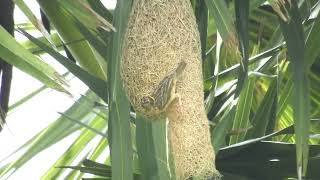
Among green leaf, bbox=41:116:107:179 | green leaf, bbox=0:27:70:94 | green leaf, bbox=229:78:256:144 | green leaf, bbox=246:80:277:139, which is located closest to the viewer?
green leaf, bbox=0:27:70:94

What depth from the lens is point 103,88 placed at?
38.8 inches

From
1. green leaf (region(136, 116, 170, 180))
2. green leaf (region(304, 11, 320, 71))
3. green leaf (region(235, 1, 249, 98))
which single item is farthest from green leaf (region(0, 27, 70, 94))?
green leaf (region(304, 11, 320, 71))

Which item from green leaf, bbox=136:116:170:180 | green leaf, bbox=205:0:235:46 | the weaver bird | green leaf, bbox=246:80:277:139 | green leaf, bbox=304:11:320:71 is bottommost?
green leaf, bbox=136:116:170:180

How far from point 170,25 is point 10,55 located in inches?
6.8

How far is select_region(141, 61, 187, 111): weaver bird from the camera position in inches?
30.4

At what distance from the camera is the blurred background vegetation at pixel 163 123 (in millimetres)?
793

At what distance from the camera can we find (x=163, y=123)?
87cm

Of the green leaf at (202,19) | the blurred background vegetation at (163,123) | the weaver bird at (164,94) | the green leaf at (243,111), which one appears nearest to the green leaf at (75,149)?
the blurred background vegetation at (163,123)

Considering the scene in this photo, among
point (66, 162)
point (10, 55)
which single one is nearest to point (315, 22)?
point (10, 55)

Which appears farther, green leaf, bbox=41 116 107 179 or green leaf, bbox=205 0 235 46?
green leaf, bbox=41 116 107 179

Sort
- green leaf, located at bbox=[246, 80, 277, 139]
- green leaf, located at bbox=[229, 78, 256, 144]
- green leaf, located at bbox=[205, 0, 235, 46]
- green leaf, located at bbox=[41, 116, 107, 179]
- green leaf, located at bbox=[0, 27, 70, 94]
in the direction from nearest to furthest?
green leaf, located at bbox=[0, 27, 70, 94]
green leaf, located at bbox=[205, 0, 235, 46]
green leaf, located at bbox=[246, 80, 277, 139]
green leaf, located at bbox=[229, 78, 256, 144]
green leaf, located at bbox=[41, 116, 107, 179]

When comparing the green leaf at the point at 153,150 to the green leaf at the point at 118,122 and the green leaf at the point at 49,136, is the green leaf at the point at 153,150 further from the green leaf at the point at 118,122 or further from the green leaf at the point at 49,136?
the green leaf at the point at 49,136

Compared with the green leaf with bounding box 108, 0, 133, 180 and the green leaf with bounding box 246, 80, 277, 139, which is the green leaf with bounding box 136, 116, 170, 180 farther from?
the green leaf with bounding box 246, 80, 277, 139

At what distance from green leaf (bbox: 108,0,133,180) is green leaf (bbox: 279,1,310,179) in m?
0.19
